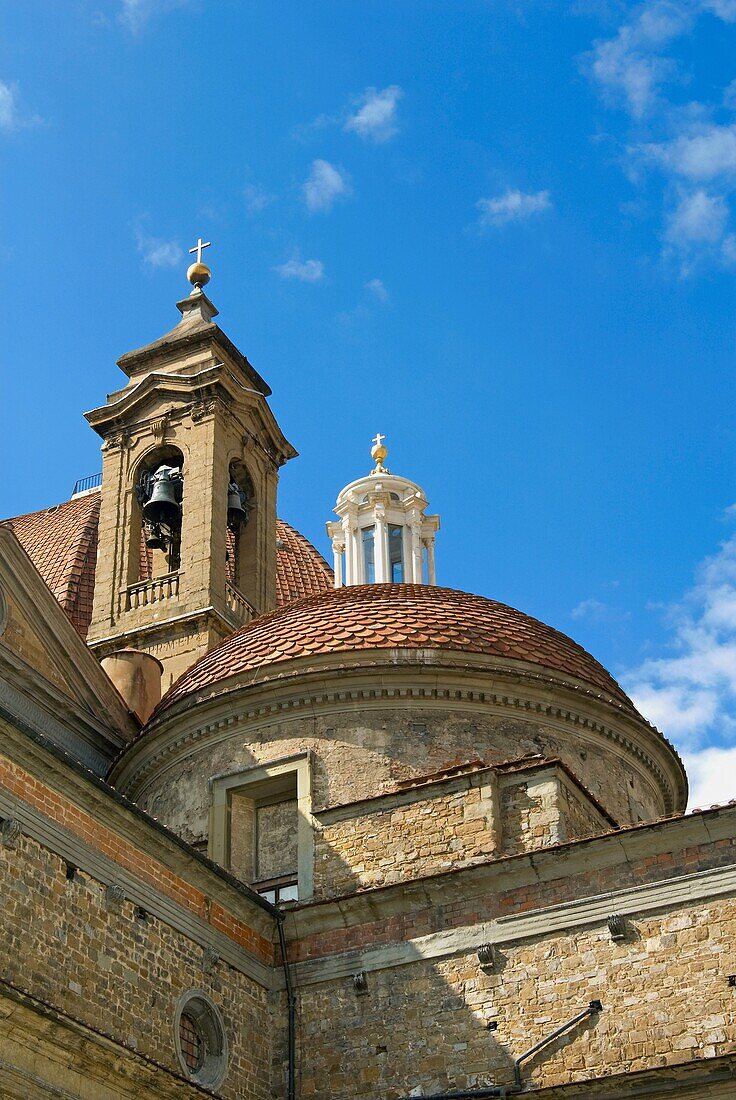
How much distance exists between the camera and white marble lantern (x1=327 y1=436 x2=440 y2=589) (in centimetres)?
4650

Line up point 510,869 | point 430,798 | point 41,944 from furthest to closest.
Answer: point 430,798
point 510,869
point 41,944

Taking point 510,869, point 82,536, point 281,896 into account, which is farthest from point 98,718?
point 82,536

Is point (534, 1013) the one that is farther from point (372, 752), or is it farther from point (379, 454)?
point (379, 454)

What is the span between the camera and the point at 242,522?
108 feet

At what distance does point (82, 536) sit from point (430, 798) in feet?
70.3

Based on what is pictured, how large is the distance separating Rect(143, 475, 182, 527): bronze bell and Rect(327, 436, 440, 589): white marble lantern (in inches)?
589

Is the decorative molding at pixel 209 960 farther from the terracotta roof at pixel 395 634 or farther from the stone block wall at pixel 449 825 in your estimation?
the terracotta roof at pixel 395 634

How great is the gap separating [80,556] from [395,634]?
17.6 meters

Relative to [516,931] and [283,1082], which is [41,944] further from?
[516,931]

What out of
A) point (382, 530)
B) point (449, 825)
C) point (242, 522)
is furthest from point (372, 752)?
point (382, 530)

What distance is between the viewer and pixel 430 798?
1838cm

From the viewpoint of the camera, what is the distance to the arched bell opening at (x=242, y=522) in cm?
3209

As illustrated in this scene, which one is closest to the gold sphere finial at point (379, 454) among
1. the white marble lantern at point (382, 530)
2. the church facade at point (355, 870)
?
the white marble lantern at point (382, 530)

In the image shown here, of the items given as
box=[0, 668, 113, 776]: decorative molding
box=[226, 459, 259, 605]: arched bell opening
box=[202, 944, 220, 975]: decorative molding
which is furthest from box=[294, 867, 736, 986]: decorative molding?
box=[226, 459, 259, 605]: arched bell opening
